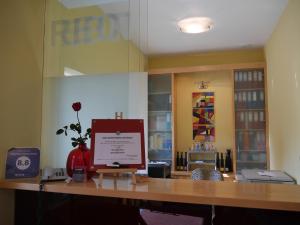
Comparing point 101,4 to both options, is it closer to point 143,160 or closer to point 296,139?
point 143,160

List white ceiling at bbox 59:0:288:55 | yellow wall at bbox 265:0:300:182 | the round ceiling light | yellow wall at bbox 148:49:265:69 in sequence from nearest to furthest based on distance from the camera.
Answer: yellow wall at bbox 265:0:300:182
white ceiling at bbox 59:0:288:55
the round ceiling light
yellow wall at bbox 148:49:265:69

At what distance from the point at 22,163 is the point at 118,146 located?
26.3 inches

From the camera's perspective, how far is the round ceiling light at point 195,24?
3379mm

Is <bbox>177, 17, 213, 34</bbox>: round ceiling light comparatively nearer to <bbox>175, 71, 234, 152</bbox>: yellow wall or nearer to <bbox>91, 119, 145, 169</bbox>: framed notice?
<bbox>175, 71, 234, 152</bbox>: yellow wall

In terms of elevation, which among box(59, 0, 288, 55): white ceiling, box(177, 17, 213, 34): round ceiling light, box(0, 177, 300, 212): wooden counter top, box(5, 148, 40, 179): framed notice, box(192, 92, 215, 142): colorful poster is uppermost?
box(59, 0, 288, 55): white ceiling

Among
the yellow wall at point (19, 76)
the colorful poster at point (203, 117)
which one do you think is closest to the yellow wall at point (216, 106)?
the colorful poster at point (203, 117)

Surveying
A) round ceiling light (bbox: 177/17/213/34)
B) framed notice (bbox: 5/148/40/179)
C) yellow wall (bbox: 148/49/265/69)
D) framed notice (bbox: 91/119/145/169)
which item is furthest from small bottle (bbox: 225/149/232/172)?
framed notice (bbox: 5/148/40/179)

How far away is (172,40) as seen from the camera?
4180 mm

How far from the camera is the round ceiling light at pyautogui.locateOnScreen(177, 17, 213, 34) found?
338 centimetres

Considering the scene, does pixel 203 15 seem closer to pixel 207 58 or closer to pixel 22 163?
pixel 207 58

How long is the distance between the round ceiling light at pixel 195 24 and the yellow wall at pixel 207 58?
47.7 inches

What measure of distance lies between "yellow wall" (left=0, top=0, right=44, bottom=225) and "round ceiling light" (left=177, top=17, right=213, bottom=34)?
1.90 metres

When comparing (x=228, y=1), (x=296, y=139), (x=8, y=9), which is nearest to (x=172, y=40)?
(x=228, y=1)

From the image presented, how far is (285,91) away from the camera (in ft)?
10.5
